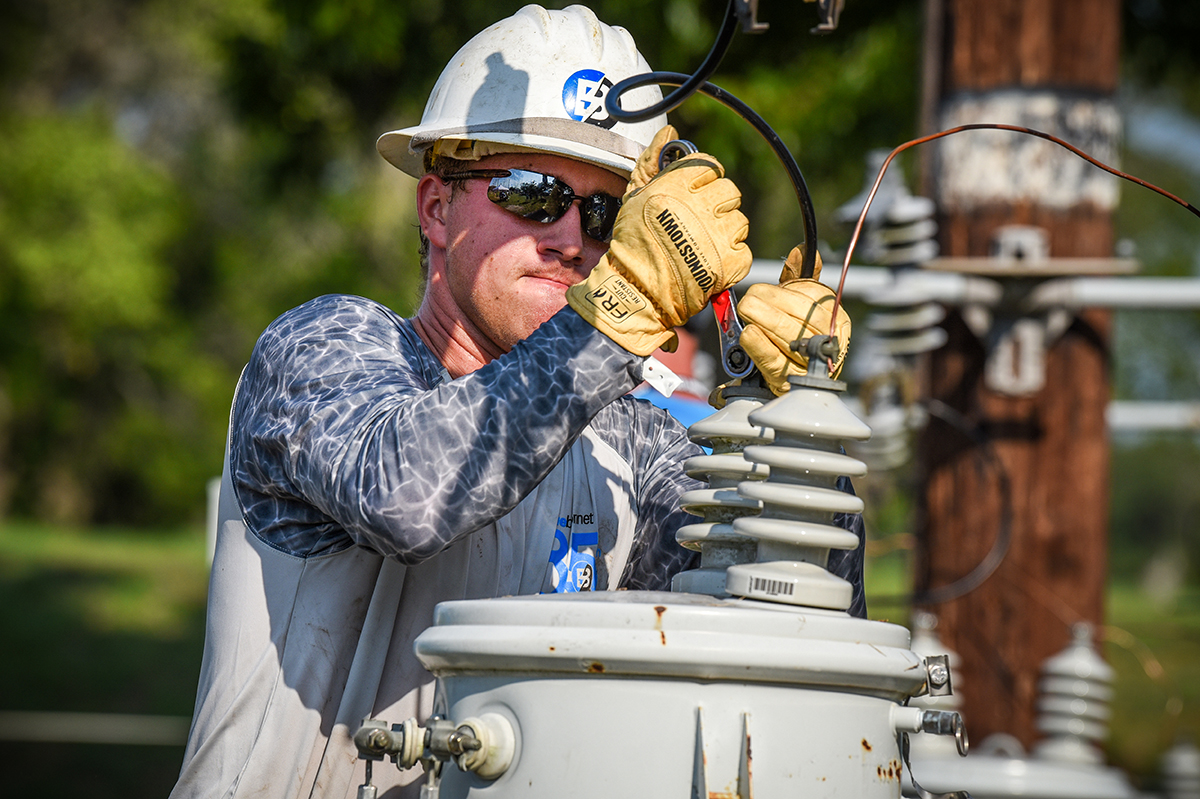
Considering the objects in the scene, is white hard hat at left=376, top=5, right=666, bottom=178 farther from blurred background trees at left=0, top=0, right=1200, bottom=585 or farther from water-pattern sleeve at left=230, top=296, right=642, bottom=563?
blurred background trees at left=0, top=0, right=1200, bottom=585

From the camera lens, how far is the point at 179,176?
19516mm

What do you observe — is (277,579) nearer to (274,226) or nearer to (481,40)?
(481,40)

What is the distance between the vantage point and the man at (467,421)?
1.69 m

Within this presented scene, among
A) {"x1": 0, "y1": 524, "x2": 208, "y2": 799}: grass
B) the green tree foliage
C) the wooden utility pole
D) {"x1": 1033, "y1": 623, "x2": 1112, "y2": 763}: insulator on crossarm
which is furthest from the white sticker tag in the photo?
{"x1": 0, "y1": 524, "x2": 208, "y2": 799}: grass

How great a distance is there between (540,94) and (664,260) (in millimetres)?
668

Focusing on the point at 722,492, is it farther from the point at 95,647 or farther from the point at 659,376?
the point at 95,647

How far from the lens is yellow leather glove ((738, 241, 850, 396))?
1.69 metres

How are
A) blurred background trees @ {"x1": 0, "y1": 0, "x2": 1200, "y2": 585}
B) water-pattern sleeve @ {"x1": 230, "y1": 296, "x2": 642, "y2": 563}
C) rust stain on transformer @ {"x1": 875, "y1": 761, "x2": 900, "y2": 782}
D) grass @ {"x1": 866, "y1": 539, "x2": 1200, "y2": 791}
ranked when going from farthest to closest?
grass @ {"x1": 866, "y1": 539, "x2": 1200, "y2": 791} < blurred background trees @ {"x1": 0, "y1": 0, "x2": 1200, "y2": 585} < water-pattern sleeve @ {"x1": 230, "y1": 296, "x2": 642, "y2": 563} < rust stain on transformer @ {"x1": 875, "y1": 761, "x2": 900, "y2": 782}

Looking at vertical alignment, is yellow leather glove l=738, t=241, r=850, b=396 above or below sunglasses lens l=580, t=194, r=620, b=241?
below

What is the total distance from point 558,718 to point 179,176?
19366mm

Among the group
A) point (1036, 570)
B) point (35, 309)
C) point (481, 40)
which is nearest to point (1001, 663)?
point (1036, 570)

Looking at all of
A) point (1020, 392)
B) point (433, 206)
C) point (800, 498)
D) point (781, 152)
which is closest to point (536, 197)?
point (433, 206)


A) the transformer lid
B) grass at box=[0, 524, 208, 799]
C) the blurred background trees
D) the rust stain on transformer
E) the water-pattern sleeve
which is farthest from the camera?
grass at box=[0, 524, 208, 799]

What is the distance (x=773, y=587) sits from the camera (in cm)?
153
